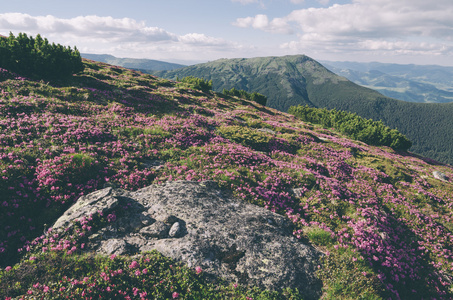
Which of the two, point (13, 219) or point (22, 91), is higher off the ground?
point (22, 91)

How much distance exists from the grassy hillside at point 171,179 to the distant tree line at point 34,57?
12.8 feet

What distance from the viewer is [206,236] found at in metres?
8.75

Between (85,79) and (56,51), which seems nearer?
(56,51)

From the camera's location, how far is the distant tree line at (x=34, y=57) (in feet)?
77.2

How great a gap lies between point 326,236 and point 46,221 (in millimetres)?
12077

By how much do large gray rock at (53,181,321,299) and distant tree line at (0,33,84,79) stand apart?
2427cm

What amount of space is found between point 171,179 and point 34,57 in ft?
83.0

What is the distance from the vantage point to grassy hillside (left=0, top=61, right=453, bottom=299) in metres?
6.89

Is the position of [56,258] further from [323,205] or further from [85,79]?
[85,79]

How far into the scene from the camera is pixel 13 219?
8469 mm

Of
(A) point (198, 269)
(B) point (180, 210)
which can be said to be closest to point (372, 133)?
(B) point (180, 210)

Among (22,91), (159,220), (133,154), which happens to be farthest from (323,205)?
(22,91)

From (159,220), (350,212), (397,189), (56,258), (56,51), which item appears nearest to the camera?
(56,258)

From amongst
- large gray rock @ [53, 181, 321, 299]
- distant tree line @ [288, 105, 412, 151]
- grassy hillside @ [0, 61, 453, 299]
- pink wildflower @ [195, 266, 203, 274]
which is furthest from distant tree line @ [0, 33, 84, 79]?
distant tree line @ [288, 105, 412, 151]
